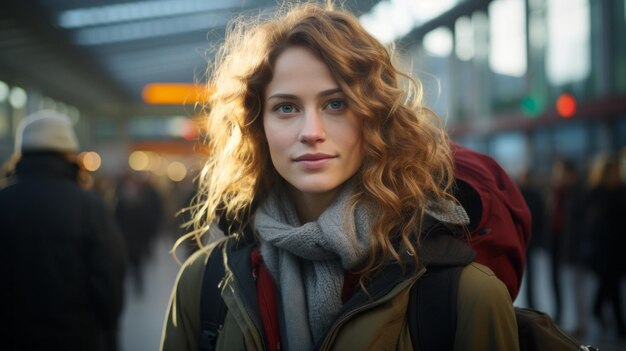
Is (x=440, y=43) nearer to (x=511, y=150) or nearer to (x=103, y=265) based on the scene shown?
(x=511, y=150)

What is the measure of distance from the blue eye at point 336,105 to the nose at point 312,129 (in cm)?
5

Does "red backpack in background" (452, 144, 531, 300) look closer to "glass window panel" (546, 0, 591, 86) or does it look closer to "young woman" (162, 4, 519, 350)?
"young woman" (162, 4, 519, 350)

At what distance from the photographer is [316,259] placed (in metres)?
1.65

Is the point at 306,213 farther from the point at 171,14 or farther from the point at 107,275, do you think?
the point at 171,14

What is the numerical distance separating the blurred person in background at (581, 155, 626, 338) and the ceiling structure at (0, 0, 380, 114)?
192 inches

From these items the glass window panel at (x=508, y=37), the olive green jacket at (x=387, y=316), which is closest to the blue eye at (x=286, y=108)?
the olive green jacket at (x=387, y=316)

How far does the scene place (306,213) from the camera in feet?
6.02

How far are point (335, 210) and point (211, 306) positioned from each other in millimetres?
495

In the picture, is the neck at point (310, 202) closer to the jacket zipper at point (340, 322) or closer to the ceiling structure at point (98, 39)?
the jacket zipper at point (340, 322)

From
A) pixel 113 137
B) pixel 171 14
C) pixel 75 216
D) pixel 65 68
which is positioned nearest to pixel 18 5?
pixel 171 14

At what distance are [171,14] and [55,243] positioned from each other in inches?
627

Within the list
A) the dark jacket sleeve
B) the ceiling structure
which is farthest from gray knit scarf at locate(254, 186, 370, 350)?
the ceiling structure

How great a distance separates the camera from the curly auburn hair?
1.62 m

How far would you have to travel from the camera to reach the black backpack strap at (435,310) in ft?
4.73
